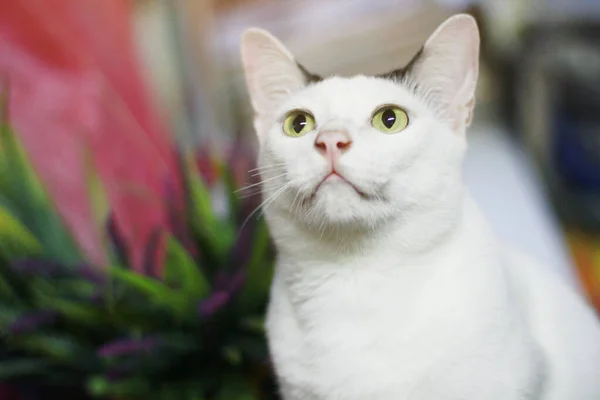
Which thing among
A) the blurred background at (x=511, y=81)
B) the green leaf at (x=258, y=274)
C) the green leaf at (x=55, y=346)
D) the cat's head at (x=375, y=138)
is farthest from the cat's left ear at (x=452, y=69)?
the blurred background at (x=511, y=81)

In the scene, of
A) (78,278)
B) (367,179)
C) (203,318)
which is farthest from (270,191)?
Answer: (78,278)

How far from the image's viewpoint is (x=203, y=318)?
0.65 m

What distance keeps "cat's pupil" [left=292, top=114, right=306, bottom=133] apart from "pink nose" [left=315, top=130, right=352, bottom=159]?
5cm

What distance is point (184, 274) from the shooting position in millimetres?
666

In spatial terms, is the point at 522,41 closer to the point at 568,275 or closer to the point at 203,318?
Answer: the point at 568,275

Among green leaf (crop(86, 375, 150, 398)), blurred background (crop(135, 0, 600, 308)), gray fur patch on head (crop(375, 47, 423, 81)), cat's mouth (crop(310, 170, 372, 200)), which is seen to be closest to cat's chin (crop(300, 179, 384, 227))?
cat's mouth (crop(310, 170, 372, 200))

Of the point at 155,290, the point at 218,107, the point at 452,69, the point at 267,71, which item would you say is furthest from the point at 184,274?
the point at 218,107

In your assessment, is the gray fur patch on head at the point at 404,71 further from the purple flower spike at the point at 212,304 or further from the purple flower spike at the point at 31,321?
the purple flower spike at the point at 31,321

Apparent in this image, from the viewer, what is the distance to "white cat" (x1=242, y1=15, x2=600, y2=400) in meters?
0.41

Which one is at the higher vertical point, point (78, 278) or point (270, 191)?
point (270, 191)

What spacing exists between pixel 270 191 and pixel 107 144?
612 mm

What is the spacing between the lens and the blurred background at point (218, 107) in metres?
0.75

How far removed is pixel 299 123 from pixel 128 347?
1.08 feet

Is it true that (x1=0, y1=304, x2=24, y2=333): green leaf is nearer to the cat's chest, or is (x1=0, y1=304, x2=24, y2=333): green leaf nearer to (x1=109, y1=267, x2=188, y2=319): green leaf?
(x1=109, y1=267, x2=188, y2=319): green leaf
